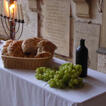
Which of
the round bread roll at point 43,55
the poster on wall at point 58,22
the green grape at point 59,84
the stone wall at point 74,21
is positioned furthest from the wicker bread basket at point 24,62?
the poster on wall at point 58,22

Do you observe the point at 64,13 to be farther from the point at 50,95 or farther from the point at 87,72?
the point at 50,95

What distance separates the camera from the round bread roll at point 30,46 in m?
1.78

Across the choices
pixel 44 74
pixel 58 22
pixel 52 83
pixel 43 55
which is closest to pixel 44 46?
pixel 43 55

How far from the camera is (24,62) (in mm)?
1753

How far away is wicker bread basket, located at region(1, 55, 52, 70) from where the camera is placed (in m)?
1.72

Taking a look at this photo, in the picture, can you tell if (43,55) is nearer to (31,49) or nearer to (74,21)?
(31,49)

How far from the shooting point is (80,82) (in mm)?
1441

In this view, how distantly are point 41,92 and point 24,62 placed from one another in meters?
0.37

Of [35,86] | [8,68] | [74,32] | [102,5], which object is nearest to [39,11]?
[74,32]

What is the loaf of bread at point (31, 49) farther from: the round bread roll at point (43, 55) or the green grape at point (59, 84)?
the green grape at point (59, 84)

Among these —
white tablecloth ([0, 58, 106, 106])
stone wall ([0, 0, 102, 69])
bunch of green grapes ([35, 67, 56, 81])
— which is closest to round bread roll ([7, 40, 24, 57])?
white tablecloth ([0, 58, 106, 106])

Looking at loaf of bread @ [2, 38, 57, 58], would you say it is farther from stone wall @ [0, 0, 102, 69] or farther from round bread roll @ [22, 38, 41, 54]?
stone wall @ [0, 0, 102, 69]

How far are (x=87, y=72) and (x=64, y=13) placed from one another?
2285 mm

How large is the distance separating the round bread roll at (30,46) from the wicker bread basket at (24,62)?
0.31 ft
